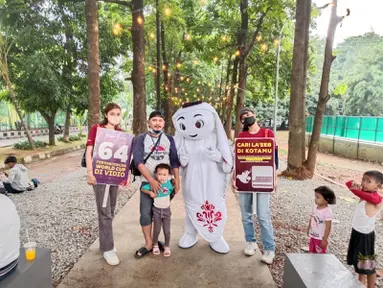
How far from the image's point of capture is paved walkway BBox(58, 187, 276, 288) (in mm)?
3080

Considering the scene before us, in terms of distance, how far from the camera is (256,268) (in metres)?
3.38

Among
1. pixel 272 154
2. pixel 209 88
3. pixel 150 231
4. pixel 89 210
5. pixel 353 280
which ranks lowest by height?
pixel 89 210

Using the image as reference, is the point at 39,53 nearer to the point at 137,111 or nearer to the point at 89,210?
the point at 137,111

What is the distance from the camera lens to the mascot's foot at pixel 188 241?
12.7 ft

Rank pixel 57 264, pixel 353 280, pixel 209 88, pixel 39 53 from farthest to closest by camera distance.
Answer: pixel 209 88, pixel 39 53, pixel 57 264, pixel 353 280

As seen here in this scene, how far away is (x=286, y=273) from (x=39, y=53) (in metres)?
16.7

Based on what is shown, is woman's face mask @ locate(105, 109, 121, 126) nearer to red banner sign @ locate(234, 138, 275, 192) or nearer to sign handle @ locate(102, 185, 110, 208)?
sign handle @ locate(102, 185, 110, 208)

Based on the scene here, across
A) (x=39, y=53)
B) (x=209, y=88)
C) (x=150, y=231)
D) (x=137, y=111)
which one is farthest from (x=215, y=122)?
(x=209, y=88)

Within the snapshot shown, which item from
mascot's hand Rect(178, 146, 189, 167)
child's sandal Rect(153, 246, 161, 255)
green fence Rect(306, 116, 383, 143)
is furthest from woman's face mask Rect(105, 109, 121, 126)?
green fence Rect(306, 116, 383, 143)

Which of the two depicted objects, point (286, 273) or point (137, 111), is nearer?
point (286, 273)

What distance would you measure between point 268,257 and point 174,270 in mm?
1175

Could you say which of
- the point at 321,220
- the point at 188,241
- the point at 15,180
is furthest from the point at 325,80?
the point at 15,180

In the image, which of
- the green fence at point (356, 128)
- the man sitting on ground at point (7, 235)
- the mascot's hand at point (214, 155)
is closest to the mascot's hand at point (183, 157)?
the mascot's hand at point (214, 155)

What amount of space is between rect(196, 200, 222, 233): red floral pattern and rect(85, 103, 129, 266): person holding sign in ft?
3.84
